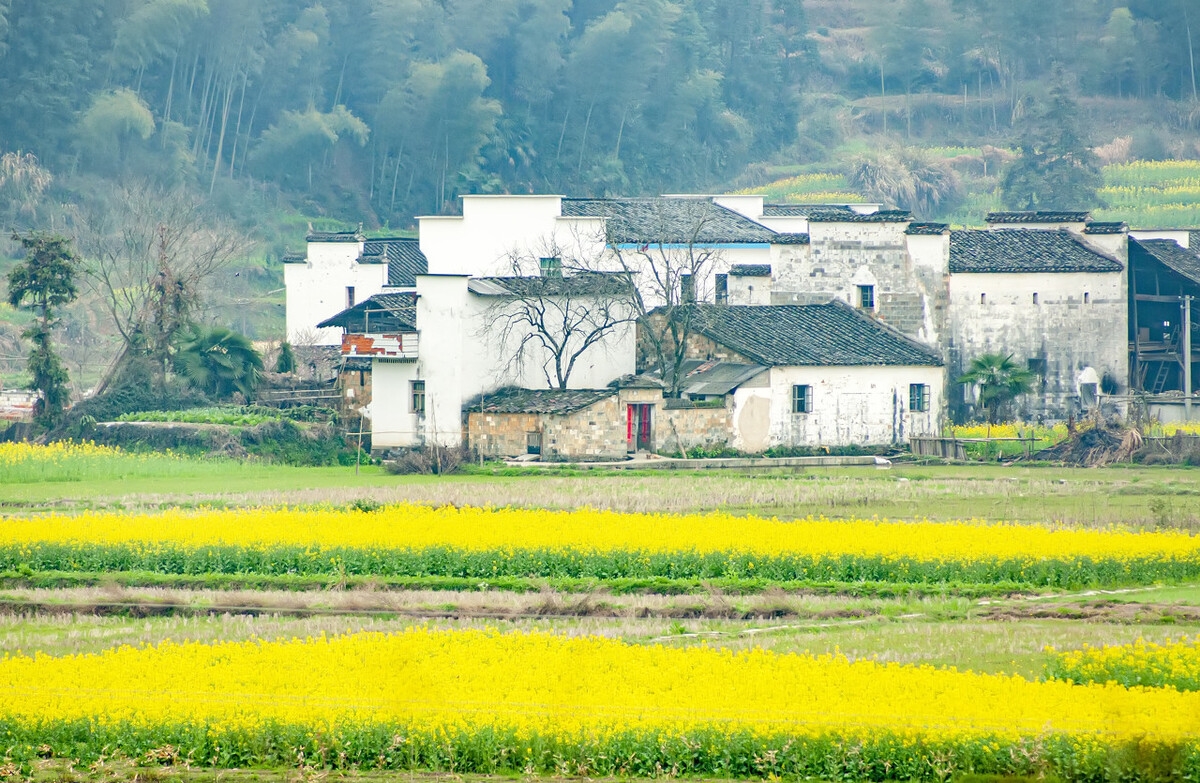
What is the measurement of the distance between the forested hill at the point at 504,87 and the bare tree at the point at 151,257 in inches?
204

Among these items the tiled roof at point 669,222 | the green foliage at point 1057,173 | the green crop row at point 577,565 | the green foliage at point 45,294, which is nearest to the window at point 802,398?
the tiled roof at point 669,222

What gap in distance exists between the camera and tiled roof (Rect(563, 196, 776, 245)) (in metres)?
47.8

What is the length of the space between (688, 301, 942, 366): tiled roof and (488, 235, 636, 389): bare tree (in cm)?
216

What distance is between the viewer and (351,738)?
14078mm

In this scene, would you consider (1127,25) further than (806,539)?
Yes

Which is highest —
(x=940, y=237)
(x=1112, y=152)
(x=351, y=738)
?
(x=1112, y=152)

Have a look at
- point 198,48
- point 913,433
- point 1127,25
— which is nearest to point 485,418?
point 913,433

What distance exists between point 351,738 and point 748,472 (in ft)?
73.4

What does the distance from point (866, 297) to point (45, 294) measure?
21.0 meters

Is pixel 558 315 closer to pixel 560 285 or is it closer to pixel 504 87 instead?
pixel 560 285

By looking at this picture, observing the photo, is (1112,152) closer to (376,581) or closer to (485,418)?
(485,418)

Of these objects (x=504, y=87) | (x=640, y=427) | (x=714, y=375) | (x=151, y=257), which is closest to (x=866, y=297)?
(x=714, y=375)

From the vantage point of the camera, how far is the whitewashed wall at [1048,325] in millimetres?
44875

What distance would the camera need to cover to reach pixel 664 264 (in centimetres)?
4553
